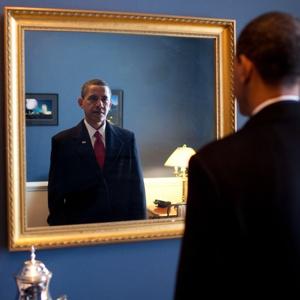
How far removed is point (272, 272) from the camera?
98 cm

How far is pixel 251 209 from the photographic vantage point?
96 cm

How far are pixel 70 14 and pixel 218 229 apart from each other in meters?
1.26

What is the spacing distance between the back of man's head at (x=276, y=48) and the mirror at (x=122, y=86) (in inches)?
40.9

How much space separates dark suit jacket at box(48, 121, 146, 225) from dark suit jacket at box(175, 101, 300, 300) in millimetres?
1053

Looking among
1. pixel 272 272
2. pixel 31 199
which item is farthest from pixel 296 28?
pixel 31 199

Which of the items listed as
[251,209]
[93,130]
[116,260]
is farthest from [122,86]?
[251,209]

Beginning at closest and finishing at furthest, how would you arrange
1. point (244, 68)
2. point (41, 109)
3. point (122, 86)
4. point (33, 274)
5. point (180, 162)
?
point (244, 68) → point (33, 274) → point (41, 109) → point (122, 86) → point (180, 162)

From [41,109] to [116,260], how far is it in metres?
0.69

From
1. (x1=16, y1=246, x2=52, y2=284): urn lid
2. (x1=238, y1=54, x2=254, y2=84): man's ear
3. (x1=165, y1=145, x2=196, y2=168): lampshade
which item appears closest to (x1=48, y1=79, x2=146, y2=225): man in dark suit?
(x1=165, y1=145, x2=196, y2=168): lampshade

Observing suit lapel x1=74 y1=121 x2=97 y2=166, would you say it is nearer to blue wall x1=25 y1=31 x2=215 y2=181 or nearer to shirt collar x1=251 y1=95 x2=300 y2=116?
blue wall x1=25 y1=31 x2=215 y2=181

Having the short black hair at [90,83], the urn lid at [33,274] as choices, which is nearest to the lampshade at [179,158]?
the short black hair at [90,83]

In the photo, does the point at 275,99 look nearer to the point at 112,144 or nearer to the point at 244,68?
the point at 244,68

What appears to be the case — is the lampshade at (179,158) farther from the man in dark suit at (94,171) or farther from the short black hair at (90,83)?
the short black hair at (90,83)

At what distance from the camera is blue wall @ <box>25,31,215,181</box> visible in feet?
6.38
